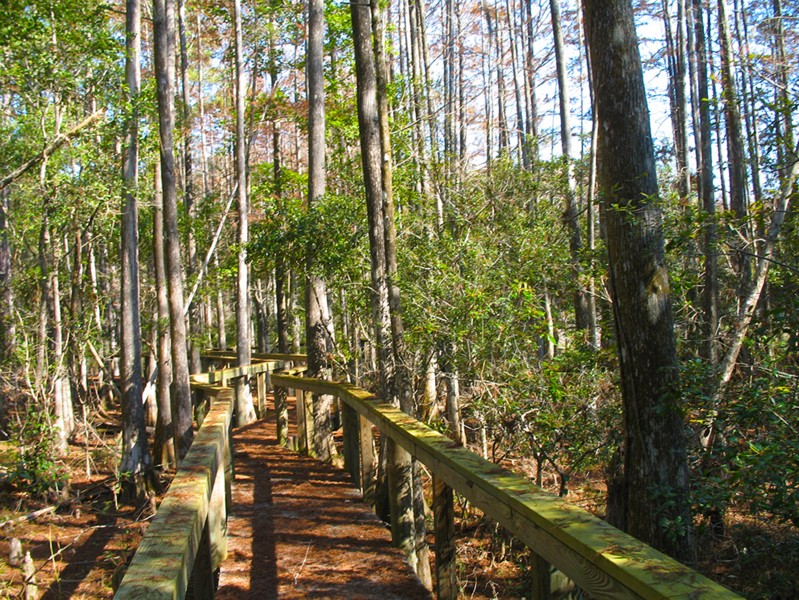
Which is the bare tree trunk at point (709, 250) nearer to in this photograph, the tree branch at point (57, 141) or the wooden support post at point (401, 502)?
the wooden support post at point (401, 502)

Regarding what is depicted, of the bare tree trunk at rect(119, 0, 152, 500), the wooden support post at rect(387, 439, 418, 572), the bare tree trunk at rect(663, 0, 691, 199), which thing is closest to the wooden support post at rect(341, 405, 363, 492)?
the wooden support post at rect(387, 439, 418, 572)

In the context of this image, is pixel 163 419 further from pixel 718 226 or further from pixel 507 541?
pixel 718 226

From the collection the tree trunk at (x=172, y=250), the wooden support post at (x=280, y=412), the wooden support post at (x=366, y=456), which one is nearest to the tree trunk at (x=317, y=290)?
the wooden support post at (x=280, y=412)

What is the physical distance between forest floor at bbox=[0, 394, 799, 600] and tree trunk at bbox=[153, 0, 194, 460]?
1.54 meters

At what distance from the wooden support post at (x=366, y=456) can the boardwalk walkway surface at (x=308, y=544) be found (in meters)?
0.11

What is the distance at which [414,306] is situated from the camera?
7383 mm

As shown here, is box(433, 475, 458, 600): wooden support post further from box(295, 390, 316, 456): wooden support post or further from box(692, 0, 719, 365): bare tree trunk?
box(295, 390, 316, 456): wooden support post

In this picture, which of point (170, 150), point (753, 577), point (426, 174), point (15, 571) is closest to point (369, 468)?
point (753, 577)

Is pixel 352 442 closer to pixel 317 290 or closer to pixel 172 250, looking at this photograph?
pixel 317 290

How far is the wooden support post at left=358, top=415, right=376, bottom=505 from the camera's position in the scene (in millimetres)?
5961

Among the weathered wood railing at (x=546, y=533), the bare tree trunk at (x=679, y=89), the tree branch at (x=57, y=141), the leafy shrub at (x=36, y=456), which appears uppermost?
the bare tree trunk at (x=679, y=89)

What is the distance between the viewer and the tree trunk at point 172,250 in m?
13.0

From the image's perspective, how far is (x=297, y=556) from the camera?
15.9ft

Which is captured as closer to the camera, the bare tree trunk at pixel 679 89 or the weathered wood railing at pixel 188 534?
the weathered wood railing at pixel 188 534
